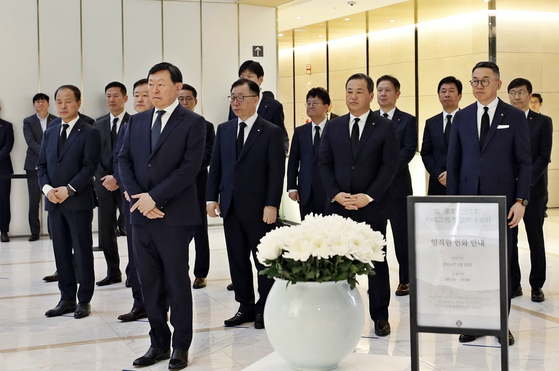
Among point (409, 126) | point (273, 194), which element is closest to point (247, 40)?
point (409, 126)

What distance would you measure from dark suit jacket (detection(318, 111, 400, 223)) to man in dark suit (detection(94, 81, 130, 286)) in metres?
2.48

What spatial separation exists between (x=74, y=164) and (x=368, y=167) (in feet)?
7.74

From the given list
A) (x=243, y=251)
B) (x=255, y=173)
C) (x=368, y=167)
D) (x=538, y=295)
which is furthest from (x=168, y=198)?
(x=538, y=295)

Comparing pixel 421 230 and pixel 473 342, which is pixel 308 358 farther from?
pixel 473 342

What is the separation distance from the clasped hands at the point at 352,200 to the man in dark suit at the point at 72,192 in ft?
6.81

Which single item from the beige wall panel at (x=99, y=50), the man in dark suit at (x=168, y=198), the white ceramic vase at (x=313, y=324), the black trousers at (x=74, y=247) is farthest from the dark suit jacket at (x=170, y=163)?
the beige wall panel at (x=99, y=50)

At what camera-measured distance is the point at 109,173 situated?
6.57 metres

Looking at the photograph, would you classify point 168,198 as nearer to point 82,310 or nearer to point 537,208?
point 82,310

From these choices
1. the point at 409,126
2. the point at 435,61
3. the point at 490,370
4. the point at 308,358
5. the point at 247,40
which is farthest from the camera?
the point at 435,61

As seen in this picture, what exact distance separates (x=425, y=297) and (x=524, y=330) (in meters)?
2.70

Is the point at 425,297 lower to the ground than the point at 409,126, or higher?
lower

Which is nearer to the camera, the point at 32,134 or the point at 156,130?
the point at 156,130

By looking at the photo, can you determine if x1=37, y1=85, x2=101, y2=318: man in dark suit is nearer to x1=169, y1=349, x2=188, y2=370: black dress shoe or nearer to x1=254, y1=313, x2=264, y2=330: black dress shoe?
x1=254, y1=313, x2=264, y2=330: black dress shoe

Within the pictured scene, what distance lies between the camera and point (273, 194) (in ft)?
15.8
